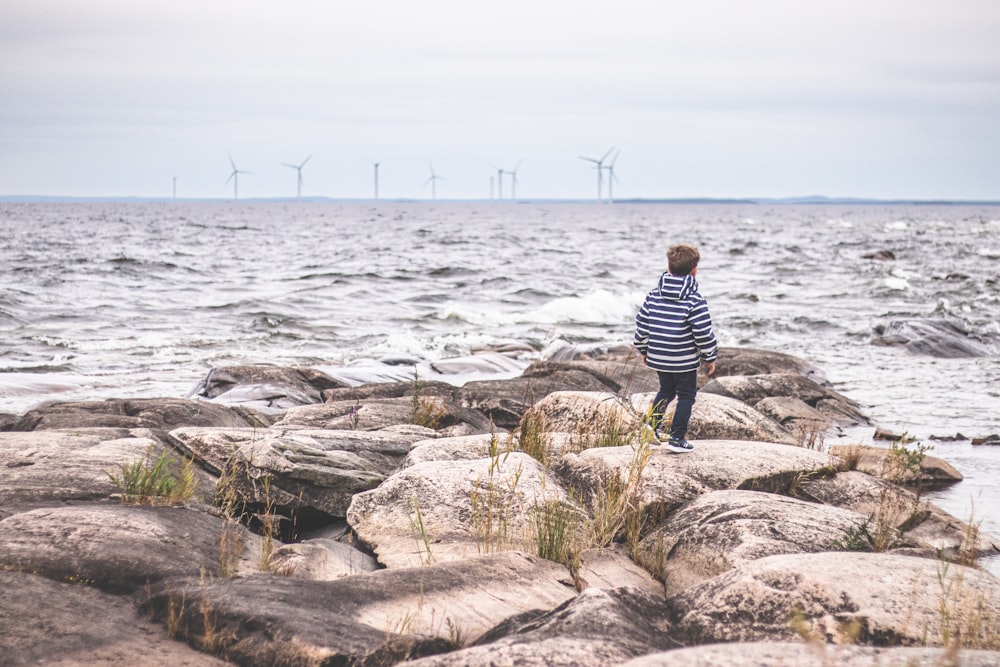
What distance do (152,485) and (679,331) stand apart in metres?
4.34

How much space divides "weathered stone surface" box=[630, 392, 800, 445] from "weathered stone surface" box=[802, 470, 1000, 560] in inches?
85.7

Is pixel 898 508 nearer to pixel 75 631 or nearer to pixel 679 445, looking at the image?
pixel 679 445

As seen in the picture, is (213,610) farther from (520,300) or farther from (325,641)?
(520,300)

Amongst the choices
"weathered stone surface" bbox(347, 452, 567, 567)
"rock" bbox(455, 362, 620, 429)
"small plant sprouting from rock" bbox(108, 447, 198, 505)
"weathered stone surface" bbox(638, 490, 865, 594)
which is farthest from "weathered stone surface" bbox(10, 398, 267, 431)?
"weathered stone surface" bbox(638, 490, 865, 594)

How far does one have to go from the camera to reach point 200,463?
7.70 meters

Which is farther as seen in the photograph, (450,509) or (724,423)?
(724,423)

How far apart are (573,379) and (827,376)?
594 cm

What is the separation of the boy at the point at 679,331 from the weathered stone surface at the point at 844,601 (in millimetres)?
2723

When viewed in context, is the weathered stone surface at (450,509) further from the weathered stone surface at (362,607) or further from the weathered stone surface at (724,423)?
the weathered stone surface at (724,423)

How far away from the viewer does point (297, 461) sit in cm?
740

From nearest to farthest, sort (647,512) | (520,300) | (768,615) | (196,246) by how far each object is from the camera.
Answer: (768,615)
(647,512)
(520,300)
(196,246)

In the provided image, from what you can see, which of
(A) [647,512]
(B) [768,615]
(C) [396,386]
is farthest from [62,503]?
(C) [396,386]

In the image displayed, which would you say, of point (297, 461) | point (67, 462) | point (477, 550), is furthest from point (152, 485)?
point (477, 550)

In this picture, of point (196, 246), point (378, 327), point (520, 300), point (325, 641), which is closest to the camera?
point (325, 641)
